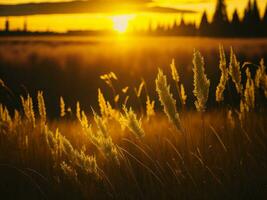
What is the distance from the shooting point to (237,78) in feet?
8.46

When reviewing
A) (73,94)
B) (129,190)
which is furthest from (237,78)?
(73,94)

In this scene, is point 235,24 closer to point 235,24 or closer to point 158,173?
point 235,24

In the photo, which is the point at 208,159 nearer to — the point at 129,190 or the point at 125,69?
the point at 129,190

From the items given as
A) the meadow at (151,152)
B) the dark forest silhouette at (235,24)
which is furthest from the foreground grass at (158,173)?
the dark forest silhouette at (235,24)

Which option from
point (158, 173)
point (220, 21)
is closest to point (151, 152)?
point (158, 173)

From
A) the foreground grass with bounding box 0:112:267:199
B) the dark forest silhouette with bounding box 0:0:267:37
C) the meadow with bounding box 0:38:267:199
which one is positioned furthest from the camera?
the dark forest silhouette with bounding box 0:0:267:37

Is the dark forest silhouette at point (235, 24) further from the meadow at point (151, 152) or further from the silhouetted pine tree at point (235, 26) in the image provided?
the meadow at point (151, 152)

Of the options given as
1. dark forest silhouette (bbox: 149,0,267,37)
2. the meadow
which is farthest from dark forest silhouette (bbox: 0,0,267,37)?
the meadow

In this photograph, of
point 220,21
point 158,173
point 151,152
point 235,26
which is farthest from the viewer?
point 235,26

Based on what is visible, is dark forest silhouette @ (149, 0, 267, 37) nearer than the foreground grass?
No

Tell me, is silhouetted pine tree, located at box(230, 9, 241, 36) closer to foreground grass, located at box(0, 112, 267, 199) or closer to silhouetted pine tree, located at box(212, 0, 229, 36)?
silhouetted pine tree, located at box(212, 0, 229, 36)

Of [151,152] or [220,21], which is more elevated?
[220,21]

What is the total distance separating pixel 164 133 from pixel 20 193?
134cm

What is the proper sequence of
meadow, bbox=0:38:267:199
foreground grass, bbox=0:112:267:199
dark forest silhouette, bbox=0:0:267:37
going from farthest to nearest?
dark forest silhouette, bbox=0:0:267:37 < foreground grass, bbox=0:112:267:199 < meadow, bbox=0:38:267:199
